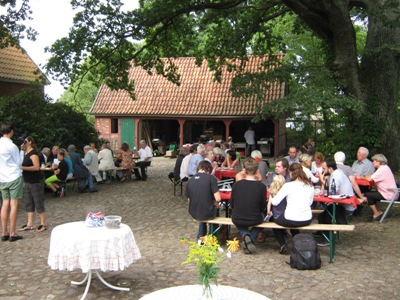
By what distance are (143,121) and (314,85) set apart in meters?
19.0

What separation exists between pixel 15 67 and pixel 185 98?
10.2m

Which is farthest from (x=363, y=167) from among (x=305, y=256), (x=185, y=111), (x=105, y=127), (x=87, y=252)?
(x=105, y=127)

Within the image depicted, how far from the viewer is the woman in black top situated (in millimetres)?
8781

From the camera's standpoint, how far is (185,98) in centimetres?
2991

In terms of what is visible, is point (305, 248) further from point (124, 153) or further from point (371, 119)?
point (124, 153)

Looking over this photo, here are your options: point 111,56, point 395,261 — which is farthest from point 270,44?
point 395,261

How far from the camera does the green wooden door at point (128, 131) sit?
30.3m

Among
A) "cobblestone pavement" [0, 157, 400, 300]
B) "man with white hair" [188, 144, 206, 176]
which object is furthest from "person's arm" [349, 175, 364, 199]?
"man with white hair" [188, 144, 206, 176]

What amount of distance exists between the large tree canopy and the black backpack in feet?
19.2

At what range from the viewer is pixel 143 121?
30.8 meters

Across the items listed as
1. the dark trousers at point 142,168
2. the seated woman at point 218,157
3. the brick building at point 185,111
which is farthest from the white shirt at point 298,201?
the brick building at point 185,111

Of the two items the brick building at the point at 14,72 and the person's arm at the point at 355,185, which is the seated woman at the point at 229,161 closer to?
the person's arm at the point at 355,185

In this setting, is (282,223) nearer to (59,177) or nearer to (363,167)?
(363,167)

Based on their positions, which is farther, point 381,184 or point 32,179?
point 381,184
